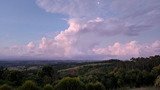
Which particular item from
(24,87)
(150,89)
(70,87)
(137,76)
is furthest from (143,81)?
(24,87)

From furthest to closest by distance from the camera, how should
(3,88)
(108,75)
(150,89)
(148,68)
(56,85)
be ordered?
(148,68) → (108,75) → (150,89) → (56,85) → (3,88)

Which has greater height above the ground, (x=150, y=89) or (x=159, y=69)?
(x=159, y=69)

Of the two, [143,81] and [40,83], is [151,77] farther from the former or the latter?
[40,83]

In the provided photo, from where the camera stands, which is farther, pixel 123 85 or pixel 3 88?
pixel 123 85

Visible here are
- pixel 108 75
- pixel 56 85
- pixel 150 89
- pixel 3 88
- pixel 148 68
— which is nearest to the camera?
pixel 3 88

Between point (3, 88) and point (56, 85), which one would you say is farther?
point (56, 85)

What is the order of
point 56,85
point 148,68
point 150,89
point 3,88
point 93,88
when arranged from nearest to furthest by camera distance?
point 3,88
point 56,85
point 93,88
point 150,89
point 148,68

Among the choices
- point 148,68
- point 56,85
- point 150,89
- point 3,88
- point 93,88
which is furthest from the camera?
point 148,68

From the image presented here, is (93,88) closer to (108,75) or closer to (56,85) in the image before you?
(56,85)

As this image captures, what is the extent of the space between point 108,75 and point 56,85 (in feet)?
125

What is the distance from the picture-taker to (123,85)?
5507 inches

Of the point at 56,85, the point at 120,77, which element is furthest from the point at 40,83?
the point at 120,77

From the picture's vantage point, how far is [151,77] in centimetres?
14238

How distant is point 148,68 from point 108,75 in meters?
37.3
